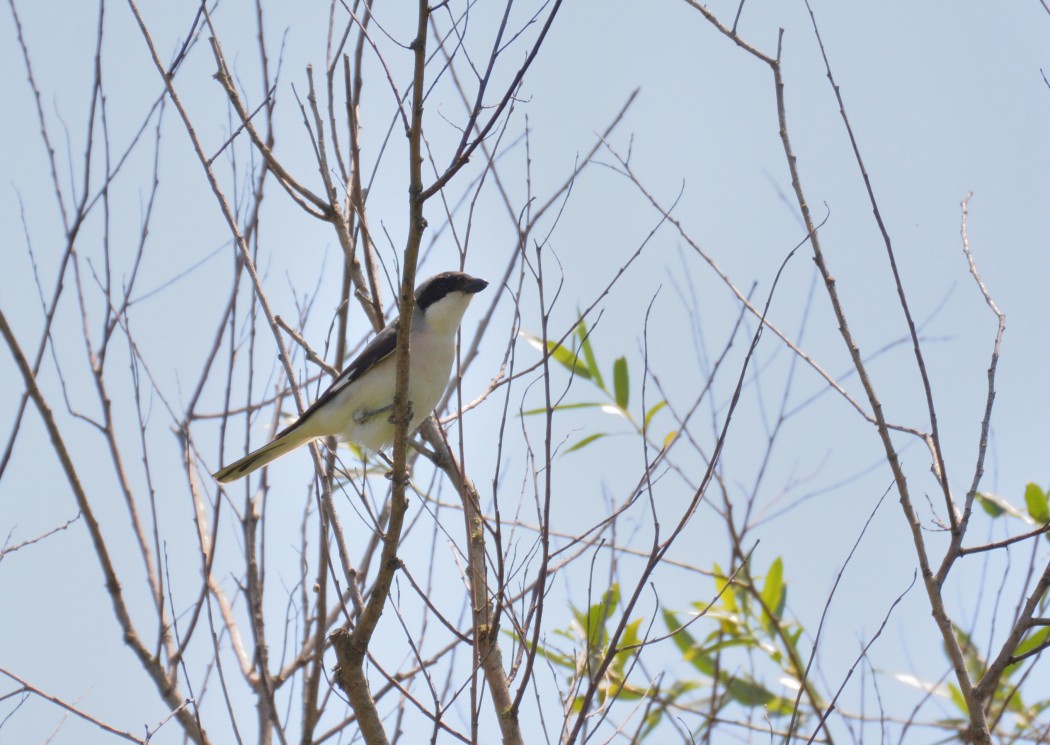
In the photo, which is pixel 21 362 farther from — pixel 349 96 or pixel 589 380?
pixel 589 380

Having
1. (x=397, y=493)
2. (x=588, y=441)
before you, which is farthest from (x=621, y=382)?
(x=397, y=493)

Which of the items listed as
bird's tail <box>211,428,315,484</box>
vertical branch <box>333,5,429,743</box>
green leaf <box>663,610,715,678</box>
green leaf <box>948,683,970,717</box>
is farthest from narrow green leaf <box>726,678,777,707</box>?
vertical branch <box>333,5,429,743</box>

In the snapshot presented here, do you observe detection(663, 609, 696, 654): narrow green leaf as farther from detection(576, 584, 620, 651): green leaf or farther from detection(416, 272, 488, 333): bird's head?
detection(416, 272, 488, 333): bird's head

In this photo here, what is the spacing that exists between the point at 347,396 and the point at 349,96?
6.11 feet

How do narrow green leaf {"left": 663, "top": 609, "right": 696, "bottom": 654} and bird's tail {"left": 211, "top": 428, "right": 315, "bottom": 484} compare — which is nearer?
bird's tail {"left": 211, "top": 428, "right": 315, "bottom": 484}

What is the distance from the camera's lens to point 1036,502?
200 inches

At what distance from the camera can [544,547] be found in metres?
2.85

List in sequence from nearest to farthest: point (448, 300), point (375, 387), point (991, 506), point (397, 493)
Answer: point (397, 493) → point (991, 506) → point (375, 387) → point (448, 300)

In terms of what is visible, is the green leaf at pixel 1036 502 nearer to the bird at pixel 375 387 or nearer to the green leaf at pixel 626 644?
the green leaf at pixel 626 644

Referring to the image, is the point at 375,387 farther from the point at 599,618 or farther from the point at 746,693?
the point at 746,693

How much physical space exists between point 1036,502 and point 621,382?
2262 millimetres

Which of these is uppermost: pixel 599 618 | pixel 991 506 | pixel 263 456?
pixel 263 456

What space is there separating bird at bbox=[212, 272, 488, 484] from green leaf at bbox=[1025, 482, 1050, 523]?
297 centimetres

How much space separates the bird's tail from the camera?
5320 millimetres
